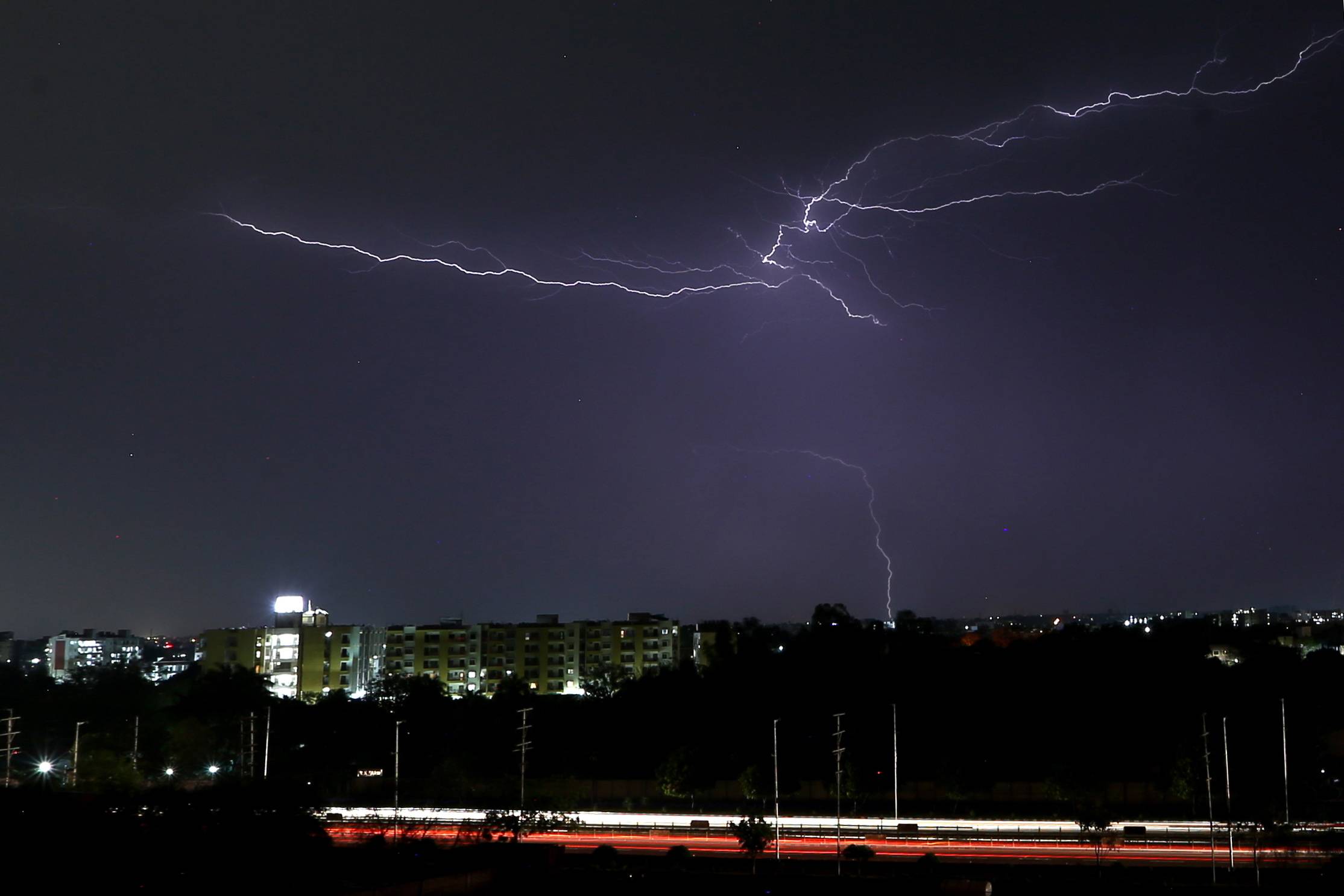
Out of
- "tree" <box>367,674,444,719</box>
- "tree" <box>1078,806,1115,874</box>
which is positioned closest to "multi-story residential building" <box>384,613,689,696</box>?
"tree" <box>367,674,444,719</box>

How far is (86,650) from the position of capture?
147250mm

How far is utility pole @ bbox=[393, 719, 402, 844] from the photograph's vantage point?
32.0 metres

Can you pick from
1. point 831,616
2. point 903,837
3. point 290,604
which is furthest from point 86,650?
point 903,837

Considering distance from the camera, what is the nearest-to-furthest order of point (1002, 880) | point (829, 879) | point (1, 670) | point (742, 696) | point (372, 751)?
point (829, 879)
point (1002, 880)
point (742, 696)
point (372, 751)
point (1, 670)

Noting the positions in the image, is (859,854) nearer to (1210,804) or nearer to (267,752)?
(1210,804)

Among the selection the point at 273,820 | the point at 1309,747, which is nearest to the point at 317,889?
the point at 273,820

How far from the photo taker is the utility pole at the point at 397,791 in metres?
32.0

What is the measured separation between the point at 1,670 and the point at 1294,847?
249ft

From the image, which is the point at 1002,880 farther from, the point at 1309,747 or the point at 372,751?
the point at 372,751

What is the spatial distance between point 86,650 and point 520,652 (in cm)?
7584

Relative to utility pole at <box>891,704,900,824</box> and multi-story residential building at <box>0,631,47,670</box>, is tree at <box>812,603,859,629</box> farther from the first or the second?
multi-story residential building at <box>0,631,47,670</box>

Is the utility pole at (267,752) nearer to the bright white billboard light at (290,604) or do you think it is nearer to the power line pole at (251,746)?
the power line pole at (251,746)

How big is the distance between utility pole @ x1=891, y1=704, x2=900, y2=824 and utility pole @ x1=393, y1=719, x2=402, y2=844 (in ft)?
46.5

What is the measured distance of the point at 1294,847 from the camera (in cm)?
2959
